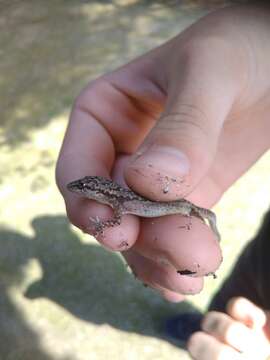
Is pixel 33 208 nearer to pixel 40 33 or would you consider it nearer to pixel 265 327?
pixel 265 327

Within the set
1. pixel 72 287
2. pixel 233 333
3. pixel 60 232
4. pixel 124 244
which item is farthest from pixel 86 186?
pixel 60 232

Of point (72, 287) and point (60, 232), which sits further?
point (60, 232)

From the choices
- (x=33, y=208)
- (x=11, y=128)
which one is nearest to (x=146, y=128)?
(x=33, y=208)

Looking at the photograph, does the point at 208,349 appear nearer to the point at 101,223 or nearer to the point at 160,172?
the point at 101,223

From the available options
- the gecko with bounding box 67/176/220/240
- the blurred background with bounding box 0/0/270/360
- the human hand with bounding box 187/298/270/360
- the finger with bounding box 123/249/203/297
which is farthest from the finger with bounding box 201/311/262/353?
the gecko with bounding box 67/176/220/240

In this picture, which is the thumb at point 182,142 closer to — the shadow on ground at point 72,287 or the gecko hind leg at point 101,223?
the gecko hind leg at point 101,223

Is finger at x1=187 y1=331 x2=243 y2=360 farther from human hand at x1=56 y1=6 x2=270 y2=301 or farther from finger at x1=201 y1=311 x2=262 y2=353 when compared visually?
human hand at x1=56 y1=6 x2=270 y2=301
